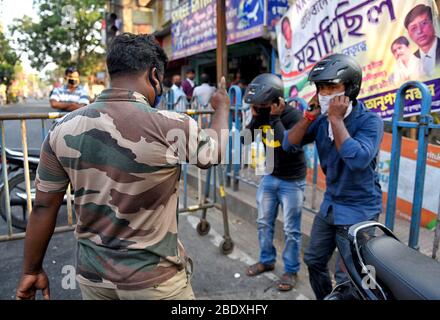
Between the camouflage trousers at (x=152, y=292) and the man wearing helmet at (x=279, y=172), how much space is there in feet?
5.43

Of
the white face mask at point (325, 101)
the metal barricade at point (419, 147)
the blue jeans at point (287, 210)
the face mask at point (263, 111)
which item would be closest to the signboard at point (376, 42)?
the face mask at point (263, 111)

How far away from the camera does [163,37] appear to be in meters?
13.9

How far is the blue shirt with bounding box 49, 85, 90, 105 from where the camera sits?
5418 millimetres

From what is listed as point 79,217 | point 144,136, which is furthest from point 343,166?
point 79,217

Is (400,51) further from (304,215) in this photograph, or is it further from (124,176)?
(124,176)

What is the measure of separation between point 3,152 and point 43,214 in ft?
5.78

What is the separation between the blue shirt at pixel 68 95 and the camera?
5.42m

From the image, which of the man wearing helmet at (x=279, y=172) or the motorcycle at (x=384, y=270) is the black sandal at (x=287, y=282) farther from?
the motorcycle at (x=384, y=270)

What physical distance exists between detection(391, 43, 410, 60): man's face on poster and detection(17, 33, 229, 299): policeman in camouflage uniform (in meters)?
2.90

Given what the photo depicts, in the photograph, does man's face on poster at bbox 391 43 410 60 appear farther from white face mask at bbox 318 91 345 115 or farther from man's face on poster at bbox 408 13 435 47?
white face mask at bbox 318 91 345 115

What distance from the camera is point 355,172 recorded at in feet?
7.39

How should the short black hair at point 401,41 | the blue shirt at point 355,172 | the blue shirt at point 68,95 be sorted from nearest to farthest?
the blue shirt at point 355,172 < the short black hair at point 401,41 < the blue shirt at point 68,95

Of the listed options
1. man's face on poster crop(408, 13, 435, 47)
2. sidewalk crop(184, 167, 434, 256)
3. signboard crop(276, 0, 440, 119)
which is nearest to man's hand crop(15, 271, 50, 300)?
sidewalk crop(184, 167, 434, 256)
